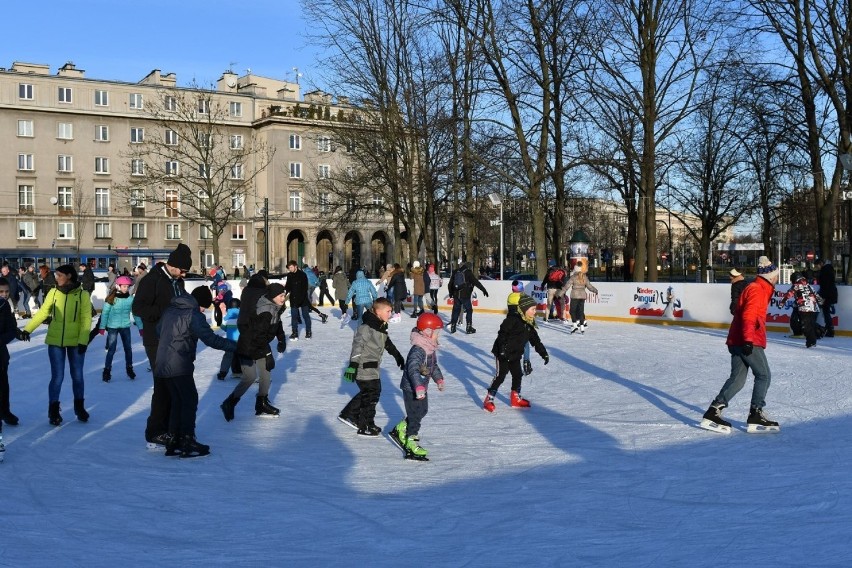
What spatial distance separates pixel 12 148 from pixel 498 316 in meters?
45.1

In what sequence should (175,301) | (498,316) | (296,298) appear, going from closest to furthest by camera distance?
(175,301) < (296,298) < (498,316)

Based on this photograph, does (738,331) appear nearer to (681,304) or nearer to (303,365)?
(303,365)

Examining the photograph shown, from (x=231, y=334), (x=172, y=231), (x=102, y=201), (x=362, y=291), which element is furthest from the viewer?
(x=172, y=231)

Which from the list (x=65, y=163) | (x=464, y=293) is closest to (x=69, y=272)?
(x=464, y=293)

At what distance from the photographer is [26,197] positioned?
2435 inches

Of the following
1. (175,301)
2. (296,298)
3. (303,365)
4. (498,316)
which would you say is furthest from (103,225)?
(175,301)

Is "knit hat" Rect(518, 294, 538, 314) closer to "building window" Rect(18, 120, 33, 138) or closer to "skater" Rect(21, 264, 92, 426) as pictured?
"skater" Rect(21, 264, 92, 426)

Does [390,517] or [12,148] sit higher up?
[12,148]

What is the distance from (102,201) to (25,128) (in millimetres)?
6973

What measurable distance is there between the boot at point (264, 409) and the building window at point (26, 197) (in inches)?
2243

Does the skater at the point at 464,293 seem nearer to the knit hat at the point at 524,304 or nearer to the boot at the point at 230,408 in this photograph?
the knit hat at the point at 524,304

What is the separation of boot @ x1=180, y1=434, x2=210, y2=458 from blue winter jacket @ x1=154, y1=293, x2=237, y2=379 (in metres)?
0.65

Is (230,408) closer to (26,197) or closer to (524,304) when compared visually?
(524,304)

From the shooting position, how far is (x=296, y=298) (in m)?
19.6
